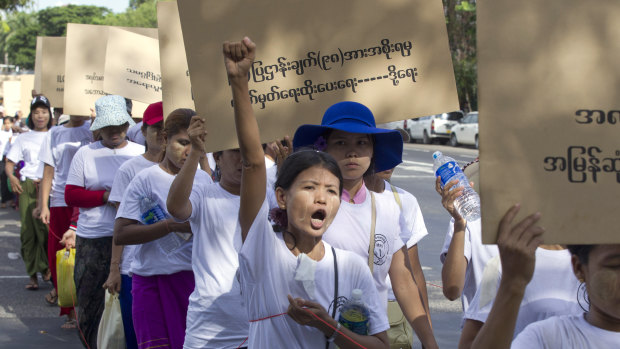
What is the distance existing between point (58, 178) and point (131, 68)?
1465mm

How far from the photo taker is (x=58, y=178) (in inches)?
335

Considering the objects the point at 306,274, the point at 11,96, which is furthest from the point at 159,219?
the point at 11,96

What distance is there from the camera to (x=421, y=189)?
19156 millimetres

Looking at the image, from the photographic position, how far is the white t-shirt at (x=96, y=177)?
22.4ft

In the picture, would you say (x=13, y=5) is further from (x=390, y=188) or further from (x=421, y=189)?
(x=390, y=188)

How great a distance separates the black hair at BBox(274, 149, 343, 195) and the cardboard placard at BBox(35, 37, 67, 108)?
7455 millimetres

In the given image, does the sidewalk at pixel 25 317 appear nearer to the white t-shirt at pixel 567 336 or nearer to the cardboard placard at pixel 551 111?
the white t-shirt at pixel 567 336

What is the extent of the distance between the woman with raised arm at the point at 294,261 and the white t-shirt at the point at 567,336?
2.60 feet

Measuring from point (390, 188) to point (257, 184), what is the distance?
5.38ft

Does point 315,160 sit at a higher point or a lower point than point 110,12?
lower

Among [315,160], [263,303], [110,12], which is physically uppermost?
[110,12]

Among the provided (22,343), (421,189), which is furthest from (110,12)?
(22,343)

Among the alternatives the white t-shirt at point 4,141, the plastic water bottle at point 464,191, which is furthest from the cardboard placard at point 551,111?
the white t-shirt at point 4,141

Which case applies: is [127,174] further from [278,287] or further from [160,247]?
[278,287]
